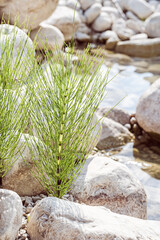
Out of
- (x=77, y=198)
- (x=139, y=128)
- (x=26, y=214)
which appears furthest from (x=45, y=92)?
(x=139, y=128)

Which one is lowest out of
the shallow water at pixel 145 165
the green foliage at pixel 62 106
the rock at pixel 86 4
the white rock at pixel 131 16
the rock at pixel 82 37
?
the rock at pixel 82 37

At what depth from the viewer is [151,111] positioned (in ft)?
14.3

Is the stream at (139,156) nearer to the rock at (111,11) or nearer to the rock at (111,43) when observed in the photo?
the rock at (111,43)

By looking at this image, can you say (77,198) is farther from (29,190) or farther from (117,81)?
(117,81)

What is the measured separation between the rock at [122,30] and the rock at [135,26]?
164mm

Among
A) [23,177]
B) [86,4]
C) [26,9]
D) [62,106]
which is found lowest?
[86,4]

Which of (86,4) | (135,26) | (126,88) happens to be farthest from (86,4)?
(126,88)

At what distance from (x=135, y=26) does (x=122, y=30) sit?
70 cm

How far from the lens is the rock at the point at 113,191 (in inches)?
96.7

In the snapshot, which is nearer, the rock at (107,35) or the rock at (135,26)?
the rock at (107,35)

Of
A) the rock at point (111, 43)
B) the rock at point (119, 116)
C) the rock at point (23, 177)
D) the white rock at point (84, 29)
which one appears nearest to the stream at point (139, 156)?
the rock at point (119, 116)

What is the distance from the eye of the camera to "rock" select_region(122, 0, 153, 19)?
11.4 metres

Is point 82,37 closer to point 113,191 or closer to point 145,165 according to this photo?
point 145,165

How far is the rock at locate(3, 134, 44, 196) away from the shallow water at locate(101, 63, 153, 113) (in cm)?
313
